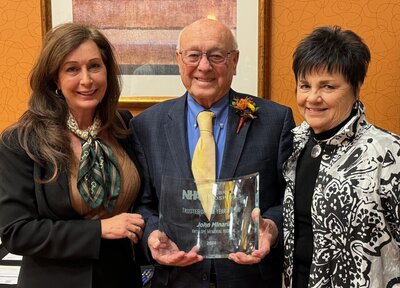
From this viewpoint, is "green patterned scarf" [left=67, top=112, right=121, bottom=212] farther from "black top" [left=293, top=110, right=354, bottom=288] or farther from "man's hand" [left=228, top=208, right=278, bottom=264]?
"black top" [left=293, top=110, right=354, bottom=288]

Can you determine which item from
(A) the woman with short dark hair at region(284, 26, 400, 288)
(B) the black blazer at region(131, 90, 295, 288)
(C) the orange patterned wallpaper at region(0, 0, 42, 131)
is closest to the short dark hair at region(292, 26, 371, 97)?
(A) the woman with short dark hair at region(284, 26, 400, 288)

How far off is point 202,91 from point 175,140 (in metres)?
0.20

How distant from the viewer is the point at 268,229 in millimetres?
1692

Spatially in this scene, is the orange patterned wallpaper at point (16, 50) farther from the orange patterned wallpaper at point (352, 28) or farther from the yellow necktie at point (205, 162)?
the yellow necktie at point (205, 162)

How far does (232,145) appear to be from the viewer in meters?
1.78

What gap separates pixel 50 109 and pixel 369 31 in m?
1.63

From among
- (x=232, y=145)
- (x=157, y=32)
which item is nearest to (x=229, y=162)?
(x=232, y=145)

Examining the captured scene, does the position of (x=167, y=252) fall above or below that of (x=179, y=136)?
below

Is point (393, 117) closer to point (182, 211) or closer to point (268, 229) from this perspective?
point (268, 229)

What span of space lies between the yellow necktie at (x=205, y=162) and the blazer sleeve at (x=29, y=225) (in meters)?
0.36

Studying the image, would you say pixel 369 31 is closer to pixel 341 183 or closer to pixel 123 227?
pixel 341 183

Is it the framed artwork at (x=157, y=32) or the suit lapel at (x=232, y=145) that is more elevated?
the framed artwork at (x=157, y=32)

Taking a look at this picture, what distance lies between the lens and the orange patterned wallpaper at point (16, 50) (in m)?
2.68

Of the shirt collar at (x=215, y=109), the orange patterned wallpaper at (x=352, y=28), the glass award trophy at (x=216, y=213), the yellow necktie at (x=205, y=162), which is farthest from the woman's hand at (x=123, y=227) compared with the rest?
the orange patterned wallpaper at (x=352, y=28)
